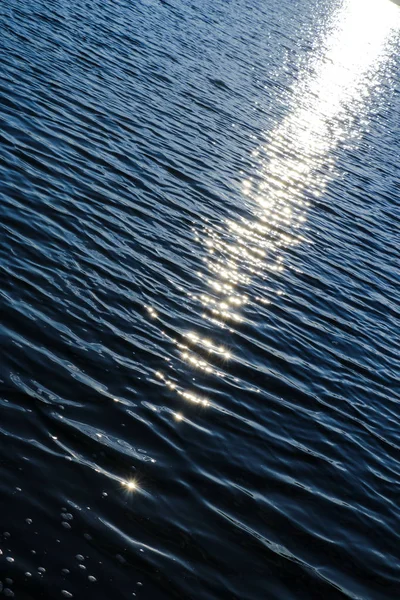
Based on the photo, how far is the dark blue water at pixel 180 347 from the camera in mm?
13820

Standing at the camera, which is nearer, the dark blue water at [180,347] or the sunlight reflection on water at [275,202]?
the dark blue water at [180,347]

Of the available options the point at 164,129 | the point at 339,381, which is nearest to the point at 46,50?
the point at 164,129

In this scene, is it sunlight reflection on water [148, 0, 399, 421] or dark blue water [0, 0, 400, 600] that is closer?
dark blue water [0, 0, 400, 600]

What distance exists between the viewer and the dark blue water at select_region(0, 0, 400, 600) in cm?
1382

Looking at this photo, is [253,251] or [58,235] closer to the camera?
[58,235]

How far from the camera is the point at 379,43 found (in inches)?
5094

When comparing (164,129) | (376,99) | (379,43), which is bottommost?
(164,129)

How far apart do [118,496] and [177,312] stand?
27.6 ft

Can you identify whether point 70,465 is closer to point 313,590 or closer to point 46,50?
point 313,590

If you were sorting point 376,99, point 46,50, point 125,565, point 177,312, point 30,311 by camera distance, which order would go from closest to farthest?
point 125,565
point 30,311
point 177,312
point 46,50
point 376,99

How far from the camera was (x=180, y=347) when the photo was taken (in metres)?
20.1

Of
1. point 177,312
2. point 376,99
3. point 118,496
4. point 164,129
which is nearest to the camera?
point 118,496

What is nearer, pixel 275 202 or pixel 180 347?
pixel 180 347

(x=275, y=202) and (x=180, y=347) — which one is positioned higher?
(x=275, y=202)
